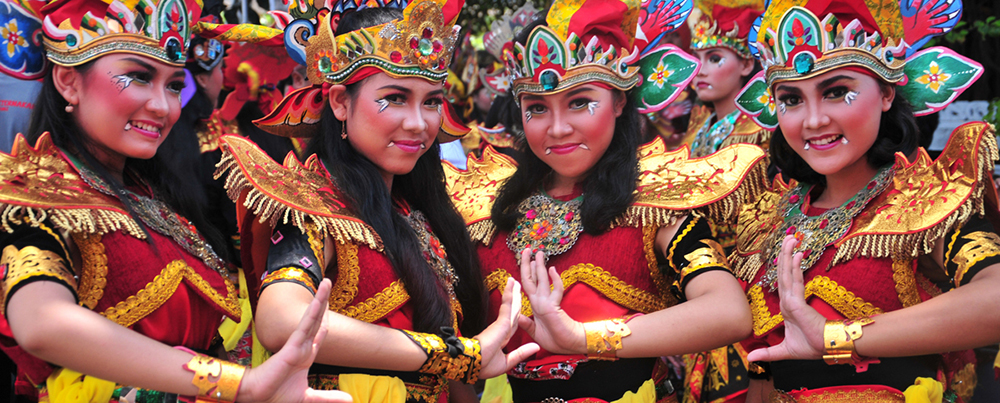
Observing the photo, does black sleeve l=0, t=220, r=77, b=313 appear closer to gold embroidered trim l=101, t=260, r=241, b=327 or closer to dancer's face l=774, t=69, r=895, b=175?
gold embroidered trim l=101, t=260, r=241, b=327

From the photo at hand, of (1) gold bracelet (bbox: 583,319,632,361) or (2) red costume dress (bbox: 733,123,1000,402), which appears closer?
(2) red costume dress (bbox: 733,123,1000,402)

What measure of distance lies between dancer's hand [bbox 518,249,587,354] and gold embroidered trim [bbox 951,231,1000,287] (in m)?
1.15

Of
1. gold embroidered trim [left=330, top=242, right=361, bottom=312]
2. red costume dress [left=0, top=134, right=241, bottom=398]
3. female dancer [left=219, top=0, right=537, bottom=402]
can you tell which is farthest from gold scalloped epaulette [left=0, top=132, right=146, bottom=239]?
gold embroidered trim [left=330, top=242, right=361, bottom=312]

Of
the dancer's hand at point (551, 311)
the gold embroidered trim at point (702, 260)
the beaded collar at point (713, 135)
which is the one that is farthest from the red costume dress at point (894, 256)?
the beaded collar at point (713, 135)

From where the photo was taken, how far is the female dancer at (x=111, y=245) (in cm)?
203

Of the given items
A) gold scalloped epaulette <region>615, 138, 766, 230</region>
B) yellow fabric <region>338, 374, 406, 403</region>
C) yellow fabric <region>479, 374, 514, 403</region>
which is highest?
gold scalloped epaulette <region>615, 138, 766, 230</region>

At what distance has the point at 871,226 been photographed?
2623mm

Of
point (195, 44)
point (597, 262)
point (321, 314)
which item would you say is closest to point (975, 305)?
point (597, 262)

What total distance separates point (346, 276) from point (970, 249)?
190cm

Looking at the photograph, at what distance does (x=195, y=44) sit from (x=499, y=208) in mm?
2592

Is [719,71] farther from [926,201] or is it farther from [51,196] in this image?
[51,196]

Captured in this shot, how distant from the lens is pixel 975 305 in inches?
92.1

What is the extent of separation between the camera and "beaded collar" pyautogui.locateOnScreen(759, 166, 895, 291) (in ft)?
8.96

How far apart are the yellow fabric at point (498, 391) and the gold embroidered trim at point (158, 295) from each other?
Result: 1210 mm
